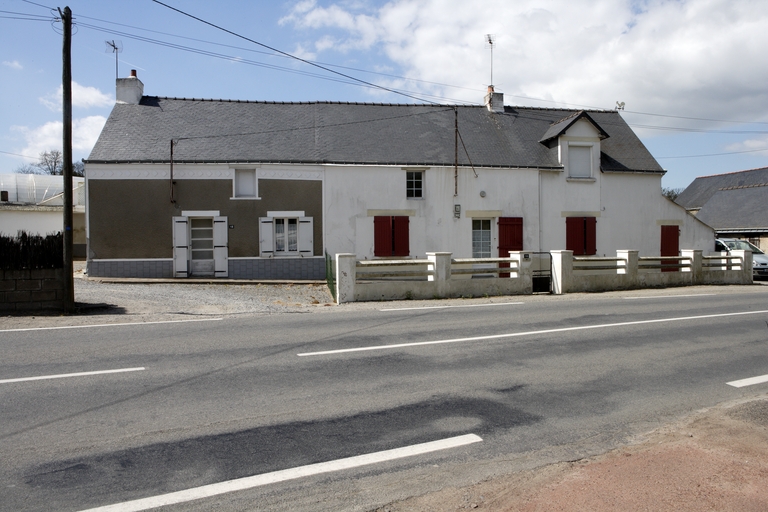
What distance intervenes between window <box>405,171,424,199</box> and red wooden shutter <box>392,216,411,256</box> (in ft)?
3.47

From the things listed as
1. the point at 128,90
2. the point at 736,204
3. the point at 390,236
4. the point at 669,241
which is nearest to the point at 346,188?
the point at 390,236

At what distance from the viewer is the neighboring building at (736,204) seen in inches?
1373

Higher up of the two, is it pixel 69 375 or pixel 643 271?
pixel 643 271

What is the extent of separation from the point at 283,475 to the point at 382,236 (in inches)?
677

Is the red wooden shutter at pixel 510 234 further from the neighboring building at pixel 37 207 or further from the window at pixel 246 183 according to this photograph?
the neighboring building at pixel 37 207

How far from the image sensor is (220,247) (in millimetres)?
20109

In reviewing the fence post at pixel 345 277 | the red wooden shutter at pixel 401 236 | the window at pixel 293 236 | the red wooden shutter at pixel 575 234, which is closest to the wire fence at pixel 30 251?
the fence post at pixel 345 277

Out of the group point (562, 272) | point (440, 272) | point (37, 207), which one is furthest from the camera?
point (37, 207)

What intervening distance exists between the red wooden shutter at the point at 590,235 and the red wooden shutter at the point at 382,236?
8424 mm

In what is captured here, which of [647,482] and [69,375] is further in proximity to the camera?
[69,375]

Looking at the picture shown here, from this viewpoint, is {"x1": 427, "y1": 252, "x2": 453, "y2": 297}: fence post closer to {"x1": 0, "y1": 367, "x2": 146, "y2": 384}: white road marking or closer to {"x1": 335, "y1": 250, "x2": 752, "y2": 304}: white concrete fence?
{"x1": 335, "y1": 250, "x2": 752, "y2": 304}: white concrete fence

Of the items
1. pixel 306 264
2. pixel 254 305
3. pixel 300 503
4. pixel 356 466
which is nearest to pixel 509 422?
pixel 356 466

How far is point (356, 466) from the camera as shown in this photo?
423cm

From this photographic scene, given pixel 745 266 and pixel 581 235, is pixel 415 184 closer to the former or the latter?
pixel 581 235
